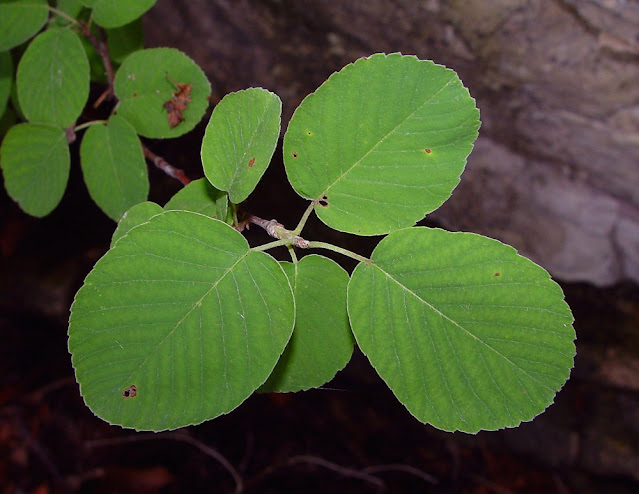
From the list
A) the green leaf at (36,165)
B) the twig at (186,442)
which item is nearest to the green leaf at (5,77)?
the green leaf at (36,165)

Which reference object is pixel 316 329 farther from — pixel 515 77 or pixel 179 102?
pixel 515 77

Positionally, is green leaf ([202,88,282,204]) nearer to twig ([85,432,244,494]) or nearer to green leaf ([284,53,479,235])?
green leaf ([284,53,479,235])

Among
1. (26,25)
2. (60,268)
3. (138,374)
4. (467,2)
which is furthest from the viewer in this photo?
(60,268)

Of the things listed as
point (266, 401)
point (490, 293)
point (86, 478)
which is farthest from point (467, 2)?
point (86, 478)

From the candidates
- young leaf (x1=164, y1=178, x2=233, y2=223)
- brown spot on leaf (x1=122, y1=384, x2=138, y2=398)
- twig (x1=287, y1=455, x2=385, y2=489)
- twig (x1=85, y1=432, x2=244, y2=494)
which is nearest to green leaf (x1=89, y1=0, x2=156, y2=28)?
young leaf (x1=164, y1=178, x2=233, y2=223)

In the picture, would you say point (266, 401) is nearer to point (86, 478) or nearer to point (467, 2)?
point (86, 478)

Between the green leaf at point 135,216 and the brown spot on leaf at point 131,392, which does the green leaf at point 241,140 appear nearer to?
the green leaf at point 135,216

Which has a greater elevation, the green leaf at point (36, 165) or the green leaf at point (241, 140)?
the green leaf at point (241, 140)
